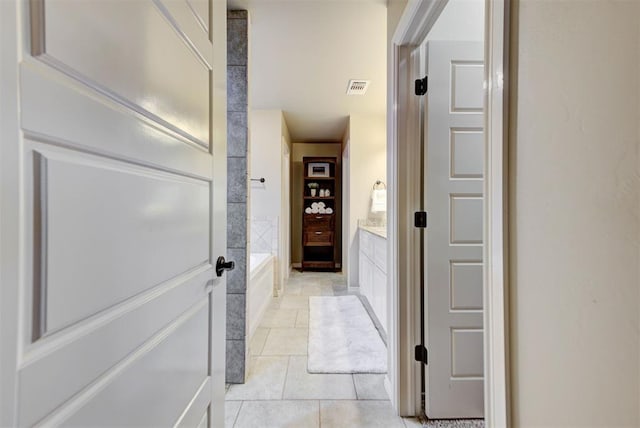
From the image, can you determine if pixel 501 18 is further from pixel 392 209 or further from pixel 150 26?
pixel 392 209

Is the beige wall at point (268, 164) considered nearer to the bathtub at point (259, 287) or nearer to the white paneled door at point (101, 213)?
the bathtub at point (259, 287)

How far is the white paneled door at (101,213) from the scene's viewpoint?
395 millimetres

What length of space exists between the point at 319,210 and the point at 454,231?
4.07 m

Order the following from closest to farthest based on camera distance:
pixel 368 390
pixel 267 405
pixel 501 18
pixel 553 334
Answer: pixel 553 334, pixel 501 18, pixel 267 405, pixel 368 390

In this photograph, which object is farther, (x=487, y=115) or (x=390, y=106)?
(x=390, y=106)

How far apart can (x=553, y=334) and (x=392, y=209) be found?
118 cm

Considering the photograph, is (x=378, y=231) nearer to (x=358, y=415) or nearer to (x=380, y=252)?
(x=380, y=252)

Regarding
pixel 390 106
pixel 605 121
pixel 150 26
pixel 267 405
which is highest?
pixel 390 106

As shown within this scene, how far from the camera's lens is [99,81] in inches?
20.6

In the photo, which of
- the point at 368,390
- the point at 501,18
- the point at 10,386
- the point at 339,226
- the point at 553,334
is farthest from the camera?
the point at 339,226

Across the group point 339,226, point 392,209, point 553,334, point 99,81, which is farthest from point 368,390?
point 339,226

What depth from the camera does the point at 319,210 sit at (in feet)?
18.5

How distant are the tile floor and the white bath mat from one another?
8 centimetres

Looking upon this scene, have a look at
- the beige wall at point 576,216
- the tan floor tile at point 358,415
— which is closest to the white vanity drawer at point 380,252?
the tan floor tile at point 358,415
